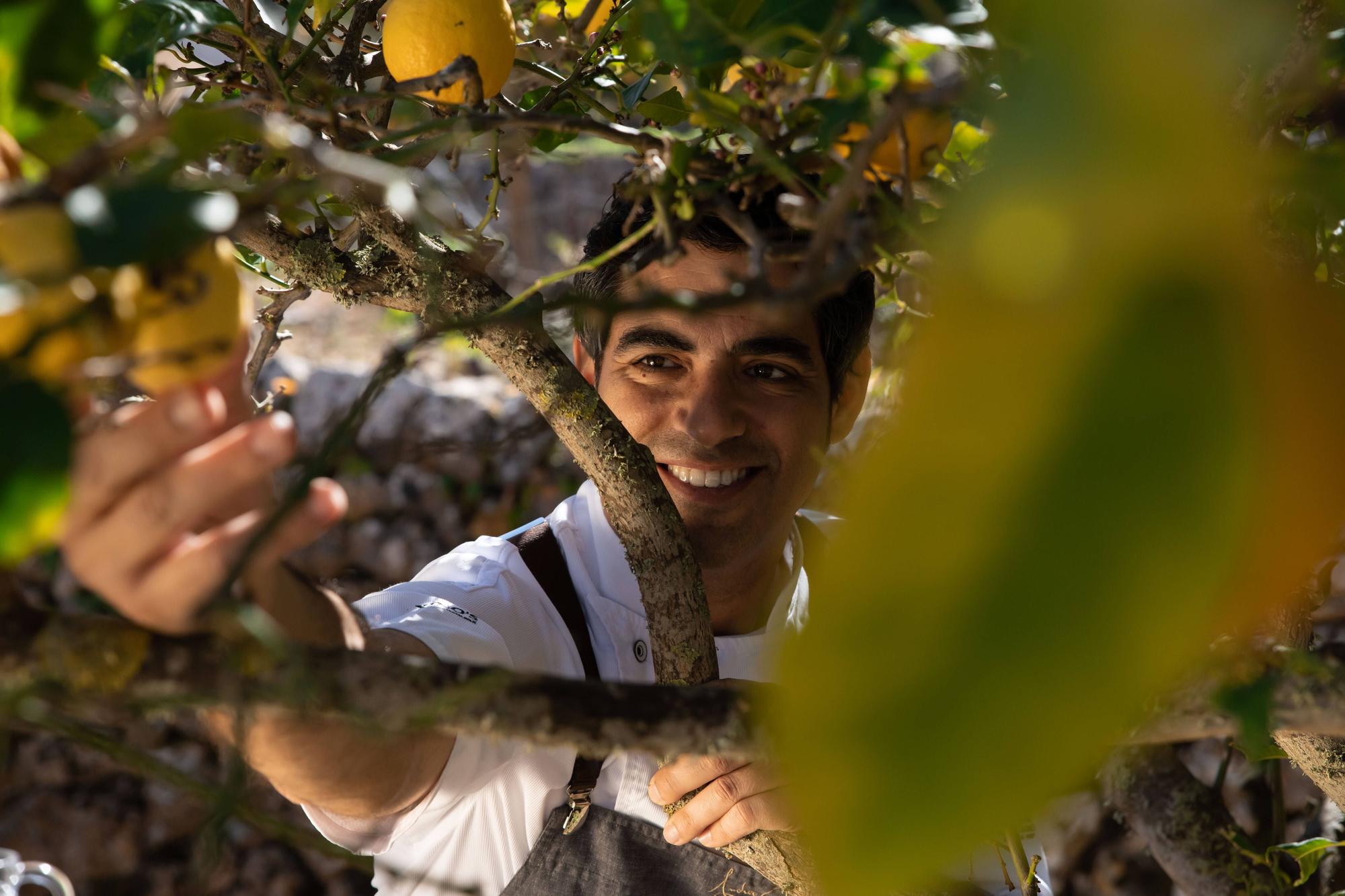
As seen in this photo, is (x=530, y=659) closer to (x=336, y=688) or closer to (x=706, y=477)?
(x=706, y=477)

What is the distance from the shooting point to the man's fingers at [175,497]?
10.0 inches

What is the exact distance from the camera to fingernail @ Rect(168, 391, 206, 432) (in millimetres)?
254

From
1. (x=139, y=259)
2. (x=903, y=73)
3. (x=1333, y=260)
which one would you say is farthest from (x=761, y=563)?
(x=139, y=259)

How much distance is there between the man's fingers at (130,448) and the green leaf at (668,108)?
33 centimetres

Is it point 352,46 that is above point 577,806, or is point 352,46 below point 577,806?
above

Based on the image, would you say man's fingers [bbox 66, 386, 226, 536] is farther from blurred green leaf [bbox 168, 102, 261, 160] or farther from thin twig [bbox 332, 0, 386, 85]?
thin twig [bbox 332, 0, 386, 85]

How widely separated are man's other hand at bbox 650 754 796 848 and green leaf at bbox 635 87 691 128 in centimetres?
35

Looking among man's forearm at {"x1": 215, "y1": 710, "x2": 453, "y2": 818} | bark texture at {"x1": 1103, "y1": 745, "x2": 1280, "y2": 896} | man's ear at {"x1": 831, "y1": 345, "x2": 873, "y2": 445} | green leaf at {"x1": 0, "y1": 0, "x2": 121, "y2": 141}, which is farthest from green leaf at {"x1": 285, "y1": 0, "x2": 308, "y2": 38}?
man's ear at {"x1": 831, "y1": 345, "x2": 873, "y2": 445}

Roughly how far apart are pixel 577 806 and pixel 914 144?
2.28 ft

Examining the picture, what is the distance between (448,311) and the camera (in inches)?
24.8

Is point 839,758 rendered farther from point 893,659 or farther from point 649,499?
point 649,499

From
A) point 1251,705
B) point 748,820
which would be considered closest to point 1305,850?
point 748,820

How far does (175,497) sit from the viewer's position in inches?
10.1

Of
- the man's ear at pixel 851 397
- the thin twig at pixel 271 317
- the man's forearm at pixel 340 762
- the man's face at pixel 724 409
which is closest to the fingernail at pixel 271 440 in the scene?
the man's forearm at pixel 340 762
